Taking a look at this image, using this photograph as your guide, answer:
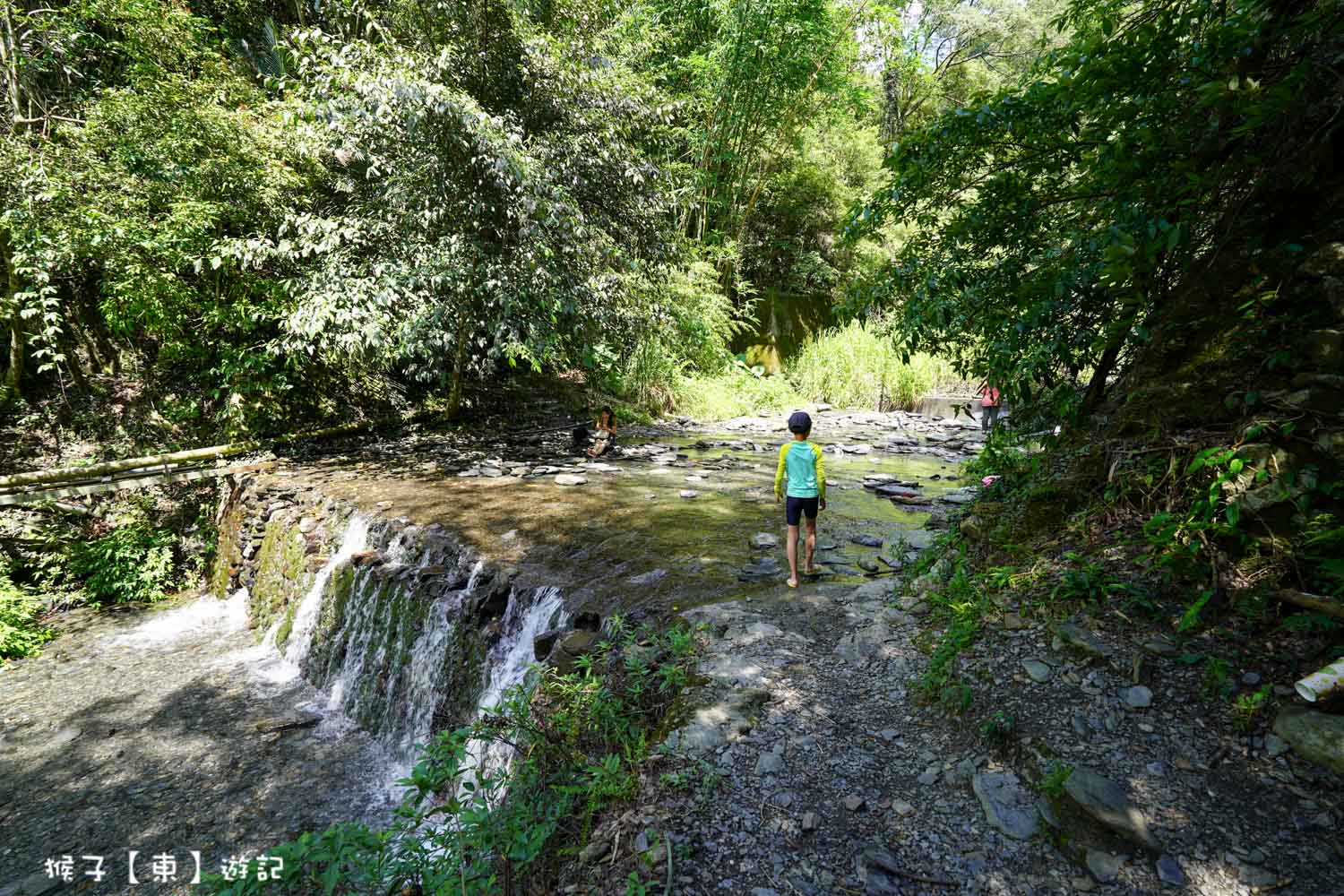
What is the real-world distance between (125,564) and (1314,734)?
11.1 metres

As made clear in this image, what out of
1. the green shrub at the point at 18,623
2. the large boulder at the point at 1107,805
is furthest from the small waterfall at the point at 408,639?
the large boulder at the point at 1107,805

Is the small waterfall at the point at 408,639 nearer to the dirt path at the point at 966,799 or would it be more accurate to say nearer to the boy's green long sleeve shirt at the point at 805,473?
the dirt path at the point at 966,799

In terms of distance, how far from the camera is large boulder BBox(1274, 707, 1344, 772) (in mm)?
2064

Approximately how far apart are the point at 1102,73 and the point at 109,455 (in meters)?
12.3

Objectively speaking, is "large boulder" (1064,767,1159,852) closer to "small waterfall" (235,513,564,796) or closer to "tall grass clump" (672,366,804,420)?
"small waterfall" (235,513,564,796)

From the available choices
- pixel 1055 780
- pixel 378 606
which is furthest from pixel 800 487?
pixel 378 606

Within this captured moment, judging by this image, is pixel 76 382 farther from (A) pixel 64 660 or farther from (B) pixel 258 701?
(B) pixel 258 701

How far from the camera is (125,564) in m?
7.78

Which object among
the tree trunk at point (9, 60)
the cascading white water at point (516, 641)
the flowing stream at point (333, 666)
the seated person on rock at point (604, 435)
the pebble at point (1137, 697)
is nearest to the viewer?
the pebble at point (1137, 697)

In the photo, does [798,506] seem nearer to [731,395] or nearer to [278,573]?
[278,573]

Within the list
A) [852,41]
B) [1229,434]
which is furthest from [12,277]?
[852,41]

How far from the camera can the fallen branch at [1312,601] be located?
2.22 meters

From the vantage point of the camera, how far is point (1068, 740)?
8.27 feet

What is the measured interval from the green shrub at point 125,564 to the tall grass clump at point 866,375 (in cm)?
1608
